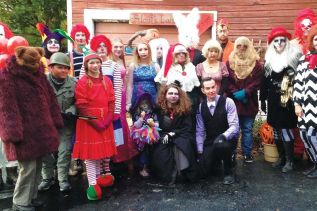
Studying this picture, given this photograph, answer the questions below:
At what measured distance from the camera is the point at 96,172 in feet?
14.0

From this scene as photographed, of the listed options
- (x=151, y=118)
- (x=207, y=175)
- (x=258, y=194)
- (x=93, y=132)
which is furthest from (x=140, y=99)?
(x=258, y=194)

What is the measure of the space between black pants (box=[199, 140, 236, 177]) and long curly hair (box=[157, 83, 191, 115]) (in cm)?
56

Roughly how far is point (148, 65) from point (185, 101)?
2.46 ft

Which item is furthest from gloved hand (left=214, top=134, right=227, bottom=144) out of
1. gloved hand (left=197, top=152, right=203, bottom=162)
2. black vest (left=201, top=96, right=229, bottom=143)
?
gloved hand (left=197, top=152, right=203, bottom=162)

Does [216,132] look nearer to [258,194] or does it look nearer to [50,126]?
[258,194]

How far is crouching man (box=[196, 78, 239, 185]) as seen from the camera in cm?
444

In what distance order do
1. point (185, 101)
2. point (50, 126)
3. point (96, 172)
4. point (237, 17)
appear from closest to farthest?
point (50, 126), point (96, 172), point (185, 101), point (237, 17)

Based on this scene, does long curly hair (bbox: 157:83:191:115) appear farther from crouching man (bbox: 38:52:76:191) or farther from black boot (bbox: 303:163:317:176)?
black boot (bbox: 303:163:317:176)

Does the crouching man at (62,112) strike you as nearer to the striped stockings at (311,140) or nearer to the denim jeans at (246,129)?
the denim jeans at (246,129)

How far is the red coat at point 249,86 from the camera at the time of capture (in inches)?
198

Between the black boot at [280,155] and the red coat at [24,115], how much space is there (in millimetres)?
3174

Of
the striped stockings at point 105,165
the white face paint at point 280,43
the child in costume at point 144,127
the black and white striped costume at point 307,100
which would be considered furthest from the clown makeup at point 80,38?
the black and white striped costume at point 307,100

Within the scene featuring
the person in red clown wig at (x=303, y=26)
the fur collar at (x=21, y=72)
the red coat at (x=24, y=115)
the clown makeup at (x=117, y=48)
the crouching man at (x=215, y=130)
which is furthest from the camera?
the person in red clown wig at (x=303, y=26)

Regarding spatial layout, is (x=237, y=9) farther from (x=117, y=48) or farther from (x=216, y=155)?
(x=216, y=155)
